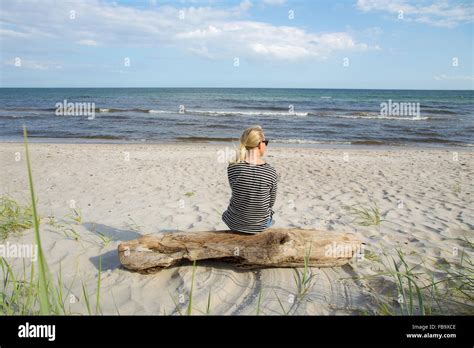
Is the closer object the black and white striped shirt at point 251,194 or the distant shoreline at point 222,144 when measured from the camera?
the black and white striped shirt at point 251,194

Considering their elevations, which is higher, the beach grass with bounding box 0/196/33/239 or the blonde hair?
the blonde hair

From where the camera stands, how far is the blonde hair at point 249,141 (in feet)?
11.4

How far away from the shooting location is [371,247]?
4047 mm

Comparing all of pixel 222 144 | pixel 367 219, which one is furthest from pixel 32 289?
pixel 222 144

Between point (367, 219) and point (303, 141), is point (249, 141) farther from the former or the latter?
point (303, 141)

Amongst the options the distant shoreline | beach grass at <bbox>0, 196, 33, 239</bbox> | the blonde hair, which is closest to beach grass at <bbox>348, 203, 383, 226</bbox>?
the blonde hair

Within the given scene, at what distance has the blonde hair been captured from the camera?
349cm

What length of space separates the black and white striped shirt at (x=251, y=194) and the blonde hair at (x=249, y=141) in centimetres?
9

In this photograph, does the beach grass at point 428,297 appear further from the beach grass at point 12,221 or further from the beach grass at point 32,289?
the beach grass at point 12,221

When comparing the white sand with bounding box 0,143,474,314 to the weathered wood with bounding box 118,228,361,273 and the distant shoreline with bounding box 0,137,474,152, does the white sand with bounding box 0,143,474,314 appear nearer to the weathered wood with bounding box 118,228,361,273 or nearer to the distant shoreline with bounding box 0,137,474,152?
the weathered wood with bounding box 118,228,361,273

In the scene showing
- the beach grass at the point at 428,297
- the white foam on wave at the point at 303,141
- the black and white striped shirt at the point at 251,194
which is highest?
the white foam on wave at the point at 303,141

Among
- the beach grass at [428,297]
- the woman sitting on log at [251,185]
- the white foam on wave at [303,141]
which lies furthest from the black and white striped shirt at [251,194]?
the white foam on wave at [303,141]

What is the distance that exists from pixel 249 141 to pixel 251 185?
436mm
